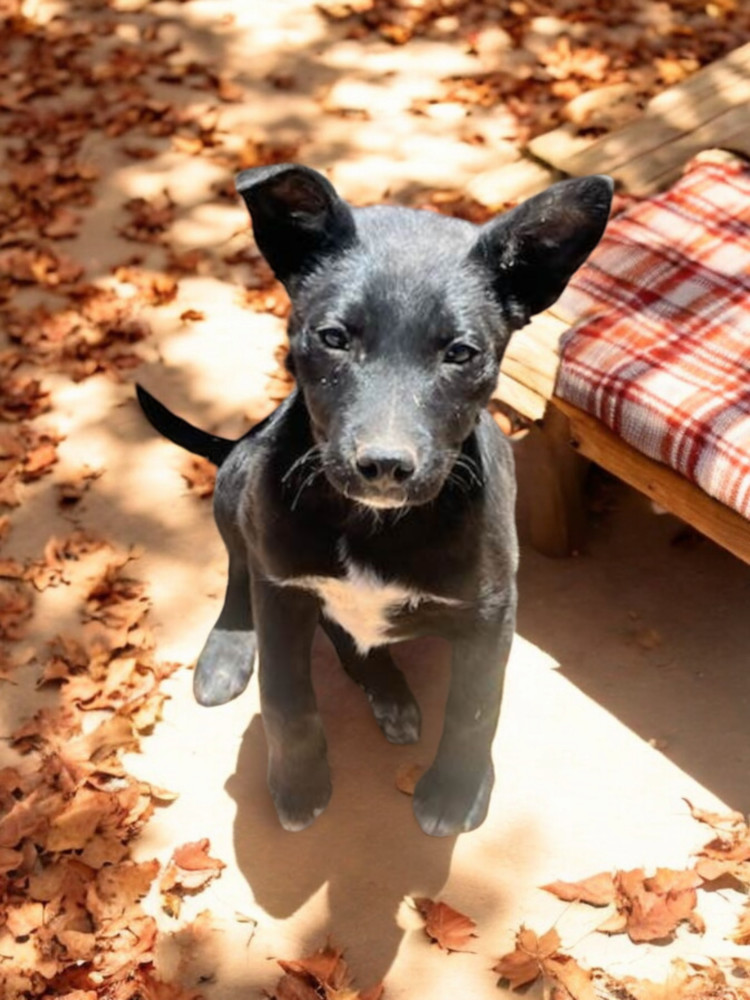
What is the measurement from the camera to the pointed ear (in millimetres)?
2730

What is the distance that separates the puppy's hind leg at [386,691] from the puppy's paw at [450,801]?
0.82 ft

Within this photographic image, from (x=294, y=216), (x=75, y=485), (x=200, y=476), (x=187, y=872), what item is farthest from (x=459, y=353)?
(x=75, y=485)

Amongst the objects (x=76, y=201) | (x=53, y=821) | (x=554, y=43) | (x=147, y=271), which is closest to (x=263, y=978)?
(x=53, y=821)

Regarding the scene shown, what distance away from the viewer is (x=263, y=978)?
3373 mm

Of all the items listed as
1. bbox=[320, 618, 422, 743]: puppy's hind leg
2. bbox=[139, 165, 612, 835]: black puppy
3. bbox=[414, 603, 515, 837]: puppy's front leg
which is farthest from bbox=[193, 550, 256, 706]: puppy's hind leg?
bbox=[414, 603, 515, 837]: puppy's front leg

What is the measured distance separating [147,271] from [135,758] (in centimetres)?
264

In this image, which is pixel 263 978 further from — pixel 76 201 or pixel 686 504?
pixel 76 201

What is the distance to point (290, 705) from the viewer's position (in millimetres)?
3436

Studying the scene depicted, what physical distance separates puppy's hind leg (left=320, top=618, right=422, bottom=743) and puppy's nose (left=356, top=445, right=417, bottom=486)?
4.01ft

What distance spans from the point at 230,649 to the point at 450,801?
2.88 feet

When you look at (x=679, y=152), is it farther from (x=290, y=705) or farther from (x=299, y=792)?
(x=299, y=792)

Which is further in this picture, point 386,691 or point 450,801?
point 386,691

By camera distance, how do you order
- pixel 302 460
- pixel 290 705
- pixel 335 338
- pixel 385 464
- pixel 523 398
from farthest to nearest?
pixel 523 398 → pixel 290 705 → pixel 302 460 → pixel 335 338 → pixel 385 464

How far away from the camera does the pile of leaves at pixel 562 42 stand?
6715 mm
